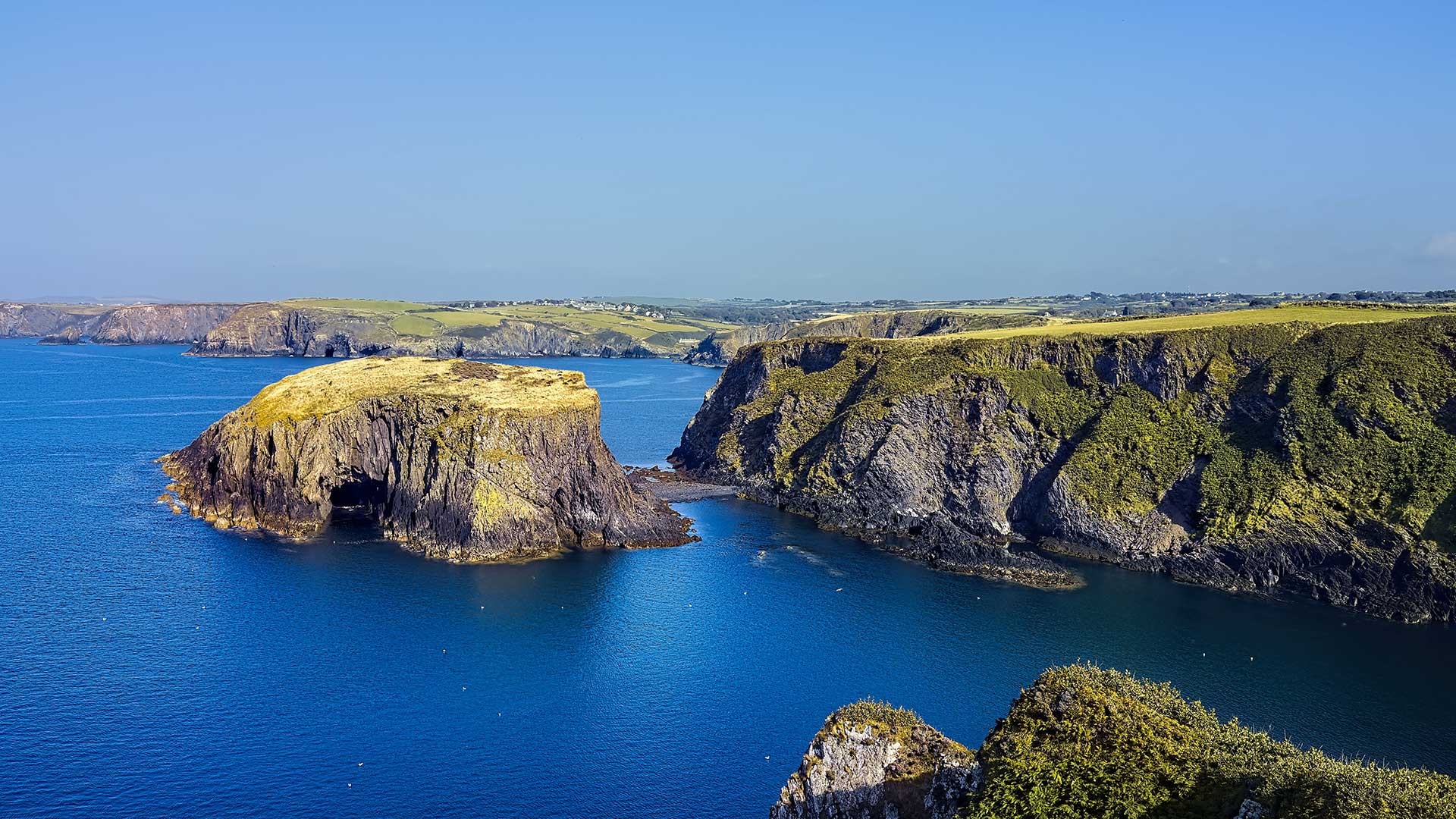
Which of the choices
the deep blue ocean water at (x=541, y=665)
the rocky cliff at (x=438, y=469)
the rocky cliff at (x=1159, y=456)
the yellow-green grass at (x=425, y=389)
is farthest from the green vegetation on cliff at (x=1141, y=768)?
the yellow-green grass at (x=425, y=389)

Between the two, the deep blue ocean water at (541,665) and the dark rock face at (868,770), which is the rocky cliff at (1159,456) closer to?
the deep blue ocean water at (541,665)

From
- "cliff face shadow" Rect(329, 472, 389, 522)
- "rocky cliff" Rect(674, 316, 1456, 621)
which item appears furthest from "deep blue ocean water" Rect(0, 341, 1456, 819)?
"cliff face shadow" Rect(329, 472, 389, 522)

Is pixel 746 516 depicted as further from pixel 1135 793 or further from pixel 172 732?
pixel 1135 793

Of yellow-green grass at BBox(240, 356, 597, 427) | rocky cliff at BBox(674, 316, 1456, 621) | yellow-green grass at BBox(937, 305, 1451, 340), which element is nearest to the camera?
rocky cliff at BBox(674, 316, 1456, 621)

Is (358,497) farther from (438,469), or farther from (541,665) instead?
(541,665)

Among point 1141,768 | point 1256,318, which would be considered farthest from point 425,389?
point 1256,318

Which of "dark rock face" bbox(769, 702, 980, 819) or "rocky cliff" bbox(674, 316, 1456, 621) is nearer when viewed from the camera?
"dark rock face" bbox(769, 702, 980, 819)

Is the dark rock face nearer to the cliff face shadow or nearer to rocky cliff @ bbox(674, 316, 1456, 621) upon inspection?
rocky cliff @ bbox(674, 316, 1456, 621)
